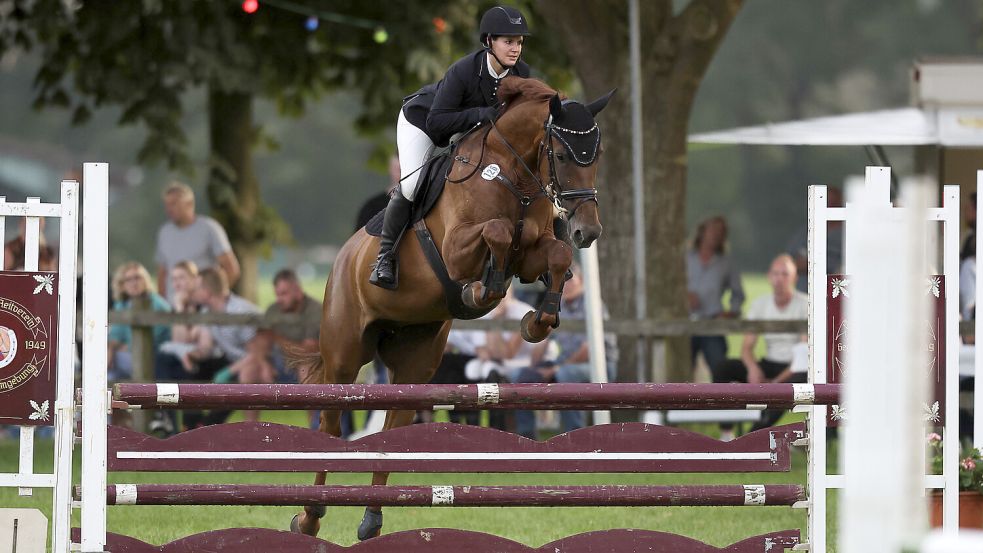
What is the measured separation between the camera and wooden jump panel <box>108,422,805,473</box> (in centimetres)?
410

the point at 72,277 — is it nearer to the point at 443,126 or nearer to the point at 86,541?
the point at 86,541

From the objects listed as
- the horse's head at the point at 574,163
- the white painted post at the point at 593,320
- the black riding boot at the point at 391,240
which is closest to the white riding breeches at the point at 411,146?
the black riding boot at the point at 391,240

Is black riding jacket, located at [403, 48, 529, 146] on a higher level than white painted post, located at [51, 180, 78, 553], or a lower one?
higher

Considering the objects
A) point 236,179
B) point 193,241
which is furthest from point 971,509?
point 236,179

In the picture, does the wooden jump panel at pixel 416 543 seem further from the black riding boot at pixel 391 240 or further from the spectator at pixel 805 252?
the spectator at pixel 805 252

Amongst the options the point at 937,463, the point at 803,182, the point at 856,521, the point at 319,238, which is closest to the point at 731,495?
the point at 937,463

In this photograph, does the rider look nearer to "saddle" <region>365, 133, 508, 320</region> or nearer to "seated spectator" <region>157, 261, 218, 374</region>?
"saddle" <region>365, 133, 508, 320</region>

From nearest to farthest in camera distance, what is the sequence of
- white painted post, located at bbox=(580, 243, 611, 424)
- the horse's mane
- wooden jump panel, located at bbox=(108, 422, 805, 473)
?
wooden jump panel, located at bbox=(108, 422, 805, 473), the horse's mane, white painted post, located at bbox=(580, 243, 611, 424)

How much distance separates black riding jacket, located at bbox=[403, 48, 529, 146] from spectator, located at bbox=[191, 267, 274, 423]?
4.50 metres

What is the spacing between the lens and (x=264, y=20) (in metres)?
12.9

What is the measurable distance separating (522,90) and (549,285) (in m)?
0.78

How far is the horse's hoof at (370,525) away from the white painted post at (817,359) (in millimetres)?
1838

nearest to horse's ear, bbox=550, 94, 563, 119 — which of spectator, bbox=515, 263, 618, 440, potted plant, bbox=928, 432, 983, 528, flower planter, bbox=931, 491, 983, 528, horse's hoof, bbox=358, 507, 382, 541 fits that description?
horse's hoof, bbox=358, 507, 382, 541

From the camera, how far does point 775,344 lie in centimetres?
951
